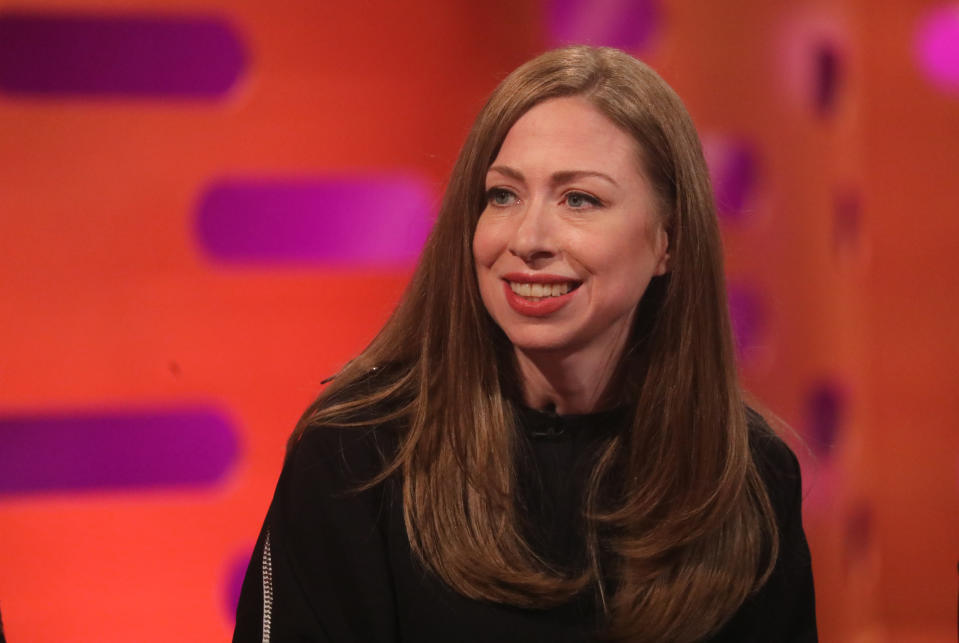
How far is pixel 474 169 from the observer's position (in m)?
1.55

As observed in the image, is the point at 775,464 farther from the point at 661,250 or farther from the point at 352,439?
the point at 352,439

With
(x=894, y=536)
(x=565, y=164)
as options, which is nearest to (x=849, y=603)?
(x=894, y=536)

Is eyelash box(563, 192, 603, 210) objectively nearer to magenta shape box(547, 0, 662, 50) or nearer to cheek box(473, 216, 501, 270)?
cheek box(473, 216, 501, 270)

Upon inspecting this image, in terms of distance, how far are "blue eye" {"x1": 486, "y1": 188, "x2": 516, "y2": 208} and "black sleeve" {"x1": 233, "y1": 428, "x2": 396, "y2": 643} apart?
1.19 feet

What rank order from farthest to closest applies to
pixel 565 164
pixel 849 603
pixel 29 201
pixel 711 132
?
1. pixel 849 603
2. pixel 711 132
3. pixel 29 201
4. pixel 565 164

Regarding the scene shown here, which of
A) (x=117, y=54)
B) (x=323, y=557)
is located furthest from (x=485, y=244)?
(x=117, y=54)

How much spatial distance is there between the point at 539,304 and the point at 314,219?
91cm

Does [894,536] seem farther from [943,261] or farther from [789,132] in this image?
[789,132]

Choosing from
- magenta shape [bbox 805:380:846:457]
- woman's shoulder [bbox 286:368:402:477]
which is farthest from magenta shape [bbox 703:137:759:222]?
woman's shoulder [bbox 286:368:402:477]

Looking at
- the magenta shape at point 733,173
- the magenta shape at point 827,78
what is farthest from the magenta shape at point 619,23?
the magenta shape at point 827,78

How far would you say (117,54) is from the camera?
2.16m

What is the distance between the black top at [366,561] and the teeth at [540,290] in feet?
0.73

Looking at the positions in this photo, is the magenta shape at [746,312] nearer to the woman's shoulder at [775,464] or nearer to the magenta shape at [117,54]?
the woman's shoulder at [775,464]

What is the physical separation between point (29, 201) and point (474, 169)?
1.00 meters
